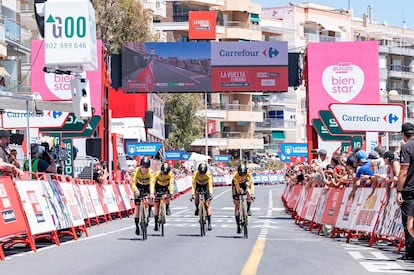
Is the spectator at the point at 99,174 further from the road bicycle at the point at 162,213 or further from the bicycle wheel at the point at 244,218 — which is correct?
the bicycle wheel at the point at 244,218

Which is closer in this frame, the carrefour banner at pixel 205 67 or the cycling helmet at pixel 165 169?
the cycling helmet at pixel 165 169

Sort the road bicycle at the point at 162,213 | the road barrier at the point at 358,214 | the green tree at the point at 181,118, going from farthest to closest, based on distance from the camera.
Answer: the green tree at the point at 181,118
the road bicycle at the point at 162,213
the road barrier at the point at 358,214

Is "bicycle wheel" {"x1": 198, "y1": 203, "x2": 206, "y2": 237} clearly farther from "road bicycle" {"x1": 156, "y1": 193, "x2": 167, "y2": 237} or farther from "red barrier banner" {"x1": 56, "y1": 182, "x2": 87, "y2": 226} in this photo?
"red barrier banner" {"x1": 56, "y1": 182, "x2": 87, "y2": 226}

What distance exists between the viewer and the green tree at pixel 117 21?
74625 millimetres

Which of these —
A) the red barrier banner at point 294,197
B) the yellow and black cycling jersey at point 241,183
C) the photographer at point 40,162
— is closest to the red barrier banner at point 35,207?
the photographer at point 40,162

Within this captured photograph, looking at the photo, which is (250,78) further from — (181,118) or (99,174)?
(181,118)

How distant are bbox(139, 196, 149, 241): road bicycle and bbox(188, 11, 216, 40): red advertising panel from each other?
78889 millimetres

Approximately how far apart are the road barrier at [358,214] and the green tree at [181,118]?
65.1 m

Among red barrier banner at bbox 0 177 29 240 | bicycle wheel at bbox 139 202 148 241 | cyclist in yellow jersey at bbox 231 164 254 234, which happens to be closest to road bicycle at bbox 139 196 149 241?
bicycle wheel at bbox 139 202 148 241

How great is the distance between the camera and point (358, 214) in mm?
21125

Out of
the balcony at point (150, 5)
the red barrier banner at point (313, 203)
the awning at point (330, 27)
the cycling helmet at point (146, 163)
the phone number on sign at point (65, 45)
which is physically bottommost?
the red barrier banner at point (313, 203)

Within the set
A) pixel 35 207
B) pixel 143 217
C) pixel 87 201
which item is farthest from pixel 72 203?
pixel 87 201

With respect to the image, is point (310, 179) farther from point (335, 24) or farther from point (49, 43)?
point (335, 24)

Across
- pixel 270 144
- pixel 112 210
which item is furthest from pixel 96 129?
pixel 270 144
